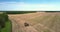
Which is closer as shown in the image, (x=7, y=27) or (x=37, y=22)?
(x=7, y=27)

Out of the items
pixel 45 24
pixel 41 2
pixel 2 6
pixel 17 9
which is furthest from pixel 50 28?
pixel 2 6

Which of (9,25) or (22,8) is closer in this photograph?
(9,25)

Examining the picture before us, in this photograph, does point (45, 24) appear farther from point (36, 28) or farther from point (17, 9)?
point (17, 9)

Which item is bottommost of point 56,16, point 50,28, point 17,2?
point 50,28

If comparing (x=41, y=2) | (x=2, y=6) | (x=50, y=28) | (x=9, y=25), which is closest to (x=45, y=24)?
(x=50, y=28)

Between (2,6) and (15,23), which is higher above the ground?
(2,6)

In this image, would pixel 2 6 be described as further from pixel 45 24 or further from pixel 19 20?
pixel 45 24
